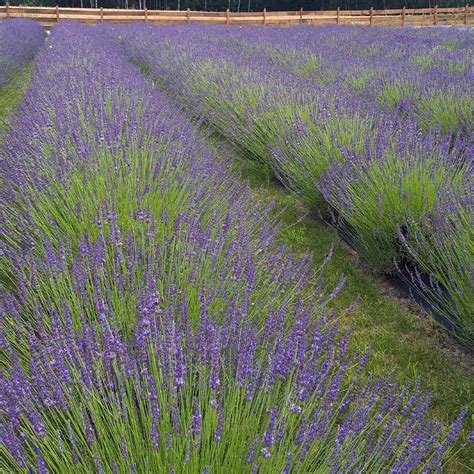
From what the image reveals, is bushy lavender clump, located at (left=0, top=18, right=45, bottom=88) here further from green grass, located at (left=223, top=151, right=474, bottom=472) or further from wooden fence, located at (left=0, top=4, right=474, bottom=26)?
wooden fence, located at (left=0, top=4, right=474, bottom=26)

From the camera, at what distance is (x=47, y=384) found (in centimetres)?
159

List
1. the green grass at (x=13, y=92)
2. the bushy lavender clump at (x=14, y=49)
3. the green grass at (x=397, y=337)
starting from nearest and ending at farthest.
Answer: the green grass at (x=397, y=337), the green grass at (x=13, y=92), the bushy lavender clump at (x=14, y=49)

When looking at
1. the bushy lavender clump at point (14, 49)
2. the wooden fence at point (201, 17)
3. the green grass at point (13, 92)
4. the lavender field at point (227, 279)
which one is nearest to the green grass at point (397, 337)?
the lavender field at point (227, 279)

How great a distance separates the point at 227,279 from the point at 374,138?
7.34ft

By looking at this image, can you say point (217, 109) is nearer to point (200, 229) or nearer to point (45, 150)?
point (45, 150)

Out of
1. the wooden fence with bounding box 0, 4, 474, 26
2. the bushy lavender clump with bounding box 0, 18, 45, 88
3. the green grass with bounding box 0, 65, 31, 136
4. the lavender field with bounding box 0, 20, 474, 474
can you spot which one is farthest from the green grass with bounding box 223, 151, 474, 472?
the wooden fence with bounding box 0, 4, 474, 26

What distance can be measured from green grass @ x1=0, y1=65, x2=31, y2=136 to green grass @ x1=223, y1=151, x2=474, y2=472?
194 inches

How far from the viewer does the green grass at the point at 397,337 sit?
2270 millimetres

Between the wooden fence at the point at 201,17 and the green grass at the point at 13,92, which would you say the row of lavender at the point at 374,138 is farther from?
the wooden fence at the point at 201,17

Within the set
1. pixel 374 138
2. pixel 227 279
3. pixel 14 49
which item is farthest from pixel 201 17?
pixel 227 279

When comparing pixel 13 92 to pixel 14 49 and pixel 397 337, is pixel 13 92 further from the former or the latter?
pixel 397 337

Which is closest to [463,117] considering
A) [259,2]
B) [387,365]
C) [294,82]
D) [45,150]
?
[294,82]

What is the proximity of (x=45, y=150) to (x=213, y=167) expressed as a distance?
3.43ft

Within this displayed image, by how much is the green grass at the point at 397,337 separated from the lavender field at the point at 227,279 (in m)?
0.02
